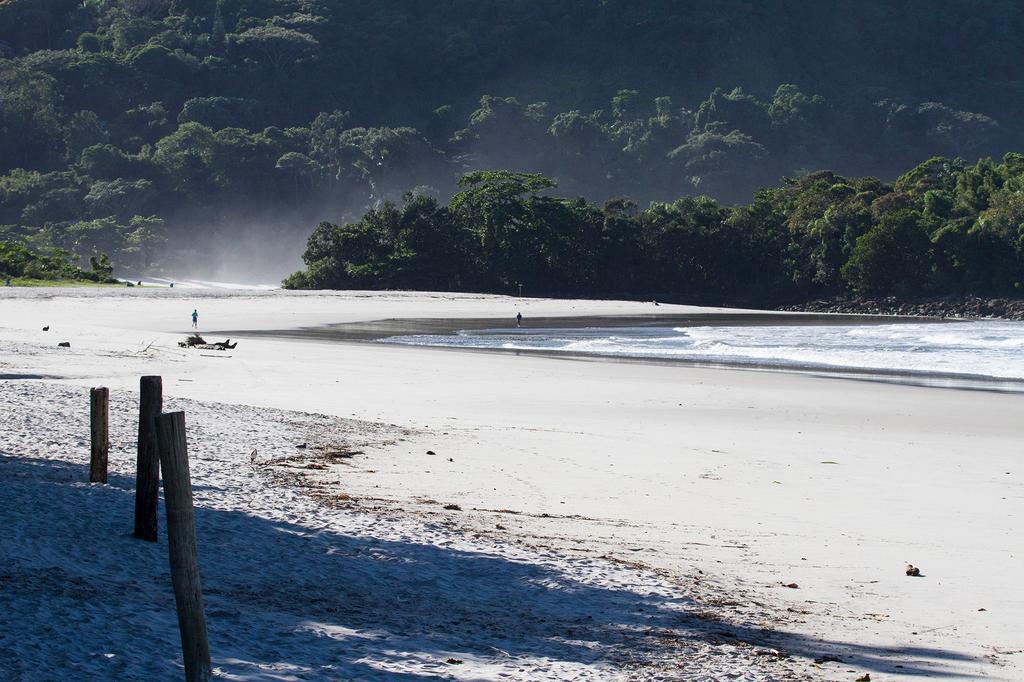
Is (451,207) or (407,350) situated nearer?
(407,350)

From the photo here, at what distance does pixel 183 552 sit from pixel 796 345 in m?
35.1

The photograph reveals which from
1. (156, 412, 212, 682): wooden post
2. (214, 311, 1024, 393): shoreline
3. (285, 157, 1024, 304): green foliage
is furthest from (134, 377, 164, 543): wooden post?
(285, 157, 1024, 304): green foliage

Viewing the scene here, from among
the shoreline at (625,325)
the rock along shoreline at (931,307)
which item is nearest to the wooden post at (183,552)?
the shoreline at (625,325)

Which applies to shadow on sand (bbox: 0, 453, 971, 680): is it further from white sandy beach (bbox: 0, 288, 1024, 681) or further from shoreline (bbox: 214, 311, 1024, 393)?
shoreline (bbox: 214, 311, 1024, 393)

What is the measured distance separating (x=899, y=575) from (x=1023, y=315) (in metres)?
70.6

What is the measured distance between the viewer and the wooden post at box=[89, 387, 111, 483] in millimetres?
10164

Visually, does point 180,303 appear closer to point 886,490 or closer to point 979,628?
point 886,490

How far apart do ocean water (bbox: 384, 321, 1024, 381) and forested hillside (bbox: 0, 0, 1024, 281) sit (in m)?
84.0

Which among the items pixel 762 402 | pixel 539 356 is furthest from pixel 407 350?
pixel 762 402

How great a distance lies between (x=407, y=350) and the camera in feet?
113

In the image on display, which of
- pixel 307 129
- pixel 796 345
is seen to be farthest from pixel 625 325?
pixel 307 129

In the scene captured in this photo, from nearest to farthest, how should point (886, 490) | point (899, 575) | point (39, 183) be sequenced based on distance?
point (899, 575) < point (886, 490) < point (39, 183)

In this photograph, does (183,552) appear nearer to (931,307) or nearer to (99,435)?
(99,435)

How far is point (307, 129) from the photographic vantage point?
548ft
